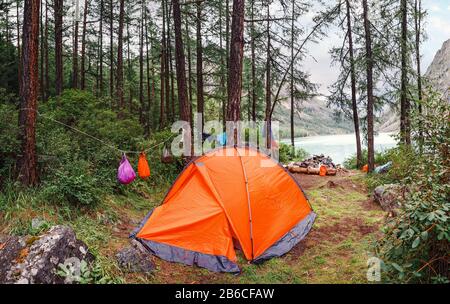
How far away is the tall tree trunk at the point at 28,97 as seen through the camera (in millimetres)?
5363

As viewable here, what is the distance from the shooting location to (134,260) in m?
4.52

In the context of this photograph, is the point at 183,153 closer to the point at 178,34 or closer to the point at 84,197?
the point at 178,34

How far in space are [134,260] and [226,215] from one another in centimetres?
157

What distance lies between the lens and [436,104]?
397 centimetres

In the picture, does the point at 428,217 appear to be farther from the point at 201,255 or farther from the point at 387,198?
the point at 387,198

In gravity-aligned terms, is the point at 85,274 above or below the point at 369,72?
below

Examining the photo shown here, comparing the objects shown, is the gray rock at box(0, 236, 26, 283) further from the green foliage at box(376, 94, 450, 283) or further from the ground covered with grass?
the green foliage at box(376, 94, 450, 283)

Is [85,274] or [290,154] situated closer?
[85,274]

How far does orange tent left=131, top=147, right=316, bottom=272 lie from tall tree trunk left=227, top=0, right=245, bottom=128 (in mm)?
1387

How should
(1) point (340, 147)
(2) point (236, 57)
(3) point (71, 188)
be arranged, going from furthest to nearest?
(1) point (340, 147) < (2) point (236, 57) < (3) point (71, 188)

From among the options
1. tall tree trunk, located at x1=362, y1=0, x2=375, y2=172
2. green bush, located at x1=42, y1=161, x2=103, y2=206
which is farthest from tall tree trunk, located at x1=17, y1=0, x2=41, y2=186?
tall tree trunk, located at x1=362, y1=0, x2=375, y2=172

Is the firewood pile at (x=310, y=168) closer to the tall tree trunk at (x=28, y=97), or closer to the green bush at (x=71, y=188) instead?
the green bush at (x=71, y=188)

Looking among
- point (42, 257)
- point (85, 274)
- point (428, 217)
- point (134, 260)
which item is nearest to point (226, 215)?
point (134, 260)

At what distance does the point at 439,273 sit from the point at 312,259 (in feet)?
6.50
